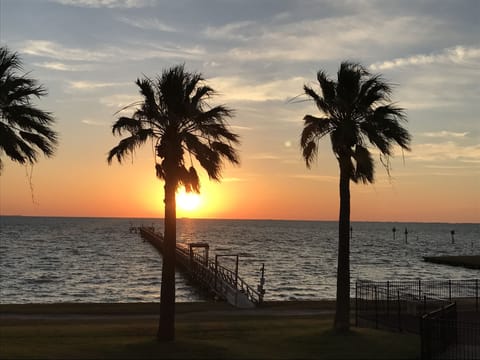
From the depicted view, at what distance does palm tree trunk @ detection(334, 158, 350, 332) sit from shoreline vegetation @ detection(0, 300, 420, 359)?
0.62 m

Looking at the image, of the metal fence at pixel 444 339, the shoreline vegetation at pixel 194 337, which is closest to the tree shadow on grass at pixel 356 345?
the shoreline vegetation at pixel 194 337

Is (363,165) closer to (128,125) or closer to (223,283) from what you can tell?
(128,125)

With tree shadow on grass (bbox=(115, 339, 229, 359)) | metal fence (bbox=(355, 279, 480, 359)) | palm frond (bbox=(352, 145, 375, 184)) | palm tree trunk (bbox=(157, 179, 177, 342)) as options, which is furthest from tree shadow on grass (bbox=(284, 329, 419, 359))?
palm frond (bbox=(352, 145, 375, 184))

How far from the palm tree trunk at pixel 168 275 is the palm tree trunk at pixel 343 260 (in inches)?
271

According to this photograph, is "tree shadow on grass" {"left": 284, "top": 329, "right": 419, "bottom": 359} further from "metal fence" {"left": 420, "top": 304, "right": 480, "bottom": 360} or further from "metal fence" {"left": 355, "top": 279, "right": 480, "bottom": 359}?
"metal fence" {"left": 355, "top": 279, "right": 480, "bottom": 359}

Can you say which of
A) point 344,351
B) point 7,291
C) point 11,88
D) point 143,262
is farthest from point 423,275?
point 11,88

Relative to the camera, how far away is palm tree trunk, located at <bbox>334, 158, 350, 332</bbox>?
24141 millimetres

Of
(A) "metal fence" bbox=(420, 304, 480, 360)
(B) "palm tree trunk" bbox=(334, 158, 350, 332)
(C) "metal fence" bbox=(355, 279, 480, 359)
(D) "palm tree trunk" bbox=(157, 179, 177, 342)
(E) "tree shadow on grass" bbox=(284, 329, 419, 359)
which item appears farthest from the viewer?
(B) "palm tree trunk" bbox=(334, 158, 350, 332)

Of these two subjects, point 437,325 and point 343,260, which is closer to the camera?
point 437,325

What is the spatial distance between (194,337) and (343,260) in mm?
6840

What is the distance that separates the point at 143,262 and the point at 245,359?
8171 cm

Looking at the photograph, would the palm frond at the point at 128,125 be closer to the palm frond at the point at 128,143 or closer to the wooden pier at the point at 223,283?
the palm frond at the point at 128,143

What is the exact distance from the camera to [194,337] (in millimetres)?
22906

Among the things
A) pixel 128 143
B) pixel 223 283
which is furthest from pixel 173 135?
pixel 223 283
